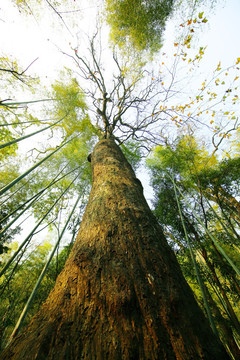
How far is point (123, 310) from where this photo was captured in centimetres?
46

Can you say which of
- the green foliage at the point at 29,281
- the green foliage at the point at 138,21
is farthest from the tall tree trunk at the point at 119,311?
the green foliage at the point at 138,21

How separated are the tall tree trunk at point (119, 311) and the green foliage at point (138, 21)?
198 inches

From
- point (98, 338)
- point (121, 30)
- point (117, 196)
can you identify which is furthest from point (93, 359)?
point (121, 30)

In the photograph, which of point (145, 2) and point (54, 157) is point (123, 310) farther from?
point (145, 2)

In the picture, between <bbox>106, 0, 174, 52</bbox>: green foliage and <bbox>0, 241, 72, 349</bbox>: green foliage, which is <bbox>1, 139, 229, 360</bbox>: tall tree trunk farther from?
<bbox>106, 0, 174, 52</bbox>: green foliage

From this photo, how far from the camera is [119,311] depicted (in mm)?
454

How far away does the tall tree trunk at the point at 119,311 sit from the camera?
38cm

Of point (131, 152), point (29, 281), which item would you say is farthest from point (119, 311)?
point (29, 281)

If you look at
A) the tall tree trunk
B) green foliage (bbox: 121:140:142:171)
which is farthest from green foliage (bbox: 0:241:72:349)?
the tall tree trunk

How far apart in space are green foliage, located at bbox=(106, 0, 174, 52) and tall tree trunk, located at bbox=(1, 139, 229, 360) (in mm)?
5020

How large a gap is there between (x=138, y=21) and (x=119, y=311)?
5.31 m

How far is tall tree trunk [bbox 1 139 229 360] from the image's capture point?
38 centimetres

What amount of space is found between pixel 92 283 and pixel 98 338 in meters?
0.15

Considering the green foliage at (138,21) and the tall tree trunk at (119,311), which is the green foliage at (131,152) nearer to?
the green foliage at (138,21)
